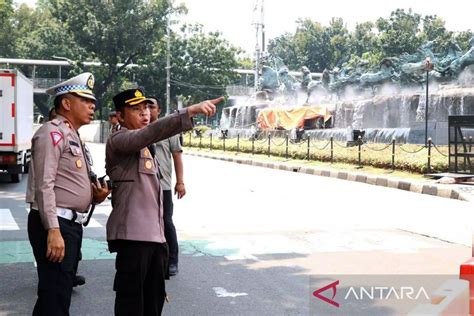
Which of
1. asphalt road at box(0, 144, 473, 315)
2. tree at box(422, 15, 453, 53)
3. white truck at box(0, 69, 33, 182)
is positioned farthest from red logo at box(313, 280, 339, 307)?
tree at box(422, 15, 453, 53)

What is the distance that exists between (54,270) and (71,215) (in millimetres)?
315

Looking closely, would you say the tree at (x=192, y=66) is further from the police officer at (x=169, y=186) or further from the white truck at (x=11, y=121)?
the police officer at (x=169, y=186)

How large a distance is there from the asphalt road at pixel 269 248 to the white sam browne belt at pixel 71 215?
4.76 ft

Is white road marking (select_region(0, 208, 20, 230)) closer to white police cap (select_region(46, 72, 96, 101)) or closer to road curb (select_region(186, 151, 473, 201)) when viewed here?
white police cap (select_region(46, 72, 96, 101))

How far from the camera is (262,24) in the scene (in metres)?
51.6

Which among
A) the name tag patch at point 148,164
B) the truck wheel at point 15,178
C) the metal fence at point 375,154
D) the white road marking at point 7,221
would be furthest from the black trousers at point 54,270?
the metal fence at point 375,154

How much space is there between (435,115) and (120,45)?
28.4 meters

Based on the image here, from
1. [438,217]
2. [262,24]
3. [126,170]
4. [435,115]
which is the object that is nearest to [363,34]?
[262,24]

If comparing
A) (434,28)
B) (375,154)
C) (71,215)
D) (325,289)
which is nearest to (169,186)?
(325,289)

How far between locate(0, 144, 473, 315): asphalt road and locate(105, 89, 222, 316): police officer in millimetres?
1307

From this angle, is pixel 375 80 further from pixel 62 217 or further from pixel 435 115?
pixel 62 217

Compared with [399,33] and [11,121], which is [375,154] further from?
[399,33]

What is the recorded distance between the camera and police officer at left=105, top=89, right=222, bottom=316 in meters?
3.63

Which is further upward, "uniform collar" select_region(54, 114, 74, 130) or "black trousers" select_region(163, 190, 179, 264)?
"uniform collar" select_region(54, 114, 74, 130)
